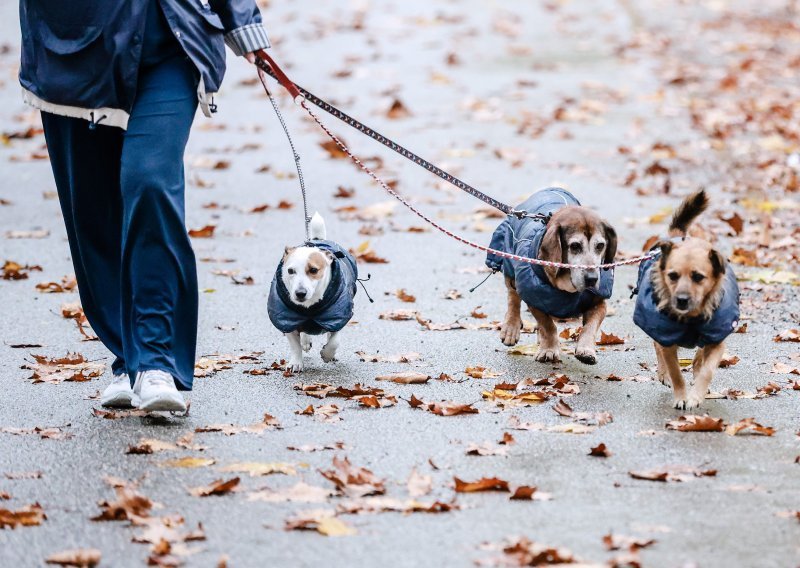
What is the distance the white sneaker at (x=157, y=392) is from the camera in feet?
15.7

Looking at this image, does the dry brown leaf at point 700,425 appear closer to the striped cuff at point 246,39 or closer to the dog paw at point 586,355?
the dog paw at point 586,355

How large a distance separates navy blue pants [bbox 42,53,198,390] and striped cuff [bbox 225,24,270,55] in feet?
1.05

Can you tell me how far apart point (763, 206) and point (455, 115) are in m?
5.26

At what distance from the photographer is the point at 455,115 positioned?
14.2m

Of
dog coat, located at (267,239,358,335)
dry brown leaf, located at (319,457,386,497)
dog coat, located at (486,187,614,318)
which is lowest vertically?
dry brown leaf, located at (319,457,386,497)

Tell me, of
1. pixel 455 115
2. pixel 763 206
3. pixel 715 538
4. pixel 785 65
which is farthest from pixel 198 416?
pixel 785 65

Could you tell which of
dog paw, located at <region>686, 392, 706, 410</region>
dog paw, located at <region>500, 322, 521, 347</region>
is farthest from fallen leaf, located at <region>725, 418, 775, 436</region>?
dog paw, located at <region>500, 322, 521, 347</region>

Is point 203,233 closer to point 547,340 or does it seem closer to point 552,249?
point 547,340

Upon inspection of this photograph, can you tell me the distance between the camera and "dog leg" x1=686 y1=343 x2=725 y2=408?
5.23 metres

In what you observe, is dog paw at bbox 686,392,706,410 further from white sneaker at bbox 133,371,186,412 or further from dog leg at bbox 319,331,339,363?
white sneaker at bbox 133,371,186,412

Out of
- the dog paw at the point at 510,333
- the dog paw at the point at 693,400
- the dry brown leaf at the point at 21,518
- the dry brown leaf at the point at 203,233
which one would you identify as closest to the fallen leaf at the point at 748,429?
the dog paw at the point at 693,400

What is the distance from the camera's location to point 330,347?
239 inches

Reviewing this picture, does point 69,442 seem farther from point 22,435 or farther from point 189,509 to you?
point 189,509

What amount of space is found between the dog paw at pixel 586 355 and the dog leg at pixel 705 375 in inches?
25.4
